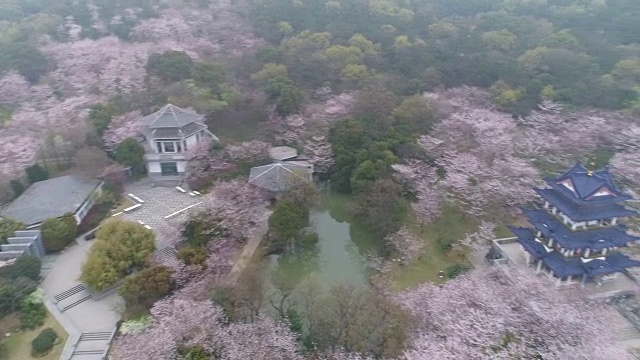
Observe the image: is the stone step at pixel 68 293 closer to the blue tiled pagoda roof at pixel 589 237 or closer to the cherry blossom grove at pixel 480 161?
the cherry blossom grove at pixel 480 161

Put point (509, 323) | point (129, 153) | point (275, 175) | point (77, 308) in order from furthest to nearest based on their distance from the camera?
1. point (129, 153)
2. point (275, 175)
3. point (77, 308)
4. point (509, 323)

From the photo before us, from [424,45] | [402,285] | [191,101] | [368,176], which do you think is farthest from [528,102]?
[191,101]

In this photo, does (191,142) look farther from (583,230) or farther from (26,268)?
(583,230)

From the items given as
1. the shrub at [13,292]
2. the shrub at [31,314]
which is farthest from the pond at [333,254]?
the shrub at [13,292]

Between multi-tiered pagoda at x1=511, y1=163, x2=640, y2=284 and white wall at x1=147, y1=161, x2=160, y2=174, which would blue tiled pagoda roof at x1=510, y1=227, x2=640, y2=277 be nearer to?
multi-tiered pagoda at x1=511, y1=163, x2=640, y2=284

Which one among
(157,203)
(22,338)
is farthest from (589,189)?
(22,338)

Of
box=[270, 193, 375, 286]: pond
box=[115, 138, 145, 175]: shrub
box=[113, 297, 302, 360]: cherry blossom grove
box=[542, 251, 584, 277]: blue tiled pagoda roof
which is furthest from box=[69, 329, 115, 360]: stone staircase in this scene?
box=[542, 251, 584, 277]: blue tiled pagoda roof
